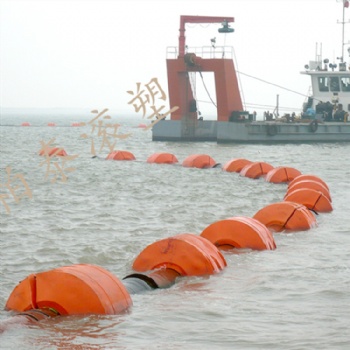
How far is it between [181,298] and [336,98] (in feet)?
120

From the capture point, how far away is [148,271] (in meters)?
10.7

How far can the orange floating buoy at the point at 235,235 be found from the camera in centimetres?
1228

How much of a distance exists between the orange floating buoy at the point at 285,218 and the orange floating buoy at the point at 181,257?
3915 mm

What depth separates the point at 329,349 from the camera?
302 inches

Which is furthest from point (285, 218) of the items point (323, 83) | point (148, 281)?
point (323, 83)

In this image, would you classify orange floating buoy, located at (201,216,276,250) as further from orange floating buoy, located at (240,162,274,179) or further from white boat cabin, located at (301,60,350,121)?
white boat cabin, located at (301,60,350,121)

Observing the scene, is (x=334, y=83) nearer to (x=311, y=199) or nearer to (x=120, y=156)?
(x=120, y=156)

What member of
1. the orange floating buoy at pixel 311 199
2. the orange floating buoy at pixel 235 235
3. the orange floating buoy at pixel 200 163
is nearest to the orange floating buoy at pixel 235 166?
the orange floating buoy at pixel 200 163

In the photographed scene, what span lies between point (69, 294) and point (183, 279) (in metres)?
2.13

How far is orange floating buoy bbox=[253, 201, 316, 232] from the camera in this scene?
1451 cm

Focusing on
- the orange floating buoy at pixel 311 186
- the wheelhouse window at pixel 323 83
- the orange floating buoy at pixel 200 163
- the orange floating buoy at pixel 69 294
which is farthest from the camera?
the wheelhouse window at pixel 323 83

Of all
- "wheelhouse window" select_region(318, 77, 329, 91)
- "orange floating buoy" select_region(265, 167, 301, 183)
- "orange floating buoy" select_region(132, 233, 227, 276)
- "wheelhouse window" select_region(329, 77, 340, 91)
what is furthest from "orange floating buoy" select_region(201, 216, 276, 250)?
"wheelhouse window" select_region(318, 77, 329, 91)

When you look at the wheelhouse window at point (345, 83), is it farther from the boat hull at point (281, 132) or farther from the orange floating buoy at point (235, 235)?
the orange floating buoy at point (235, 235)

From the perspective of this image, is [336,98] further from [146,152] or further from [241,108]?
[146,152]
